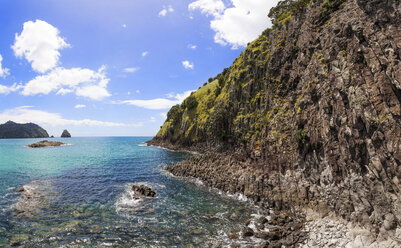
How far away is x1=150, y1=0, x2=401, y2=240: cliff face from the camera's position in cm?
1627

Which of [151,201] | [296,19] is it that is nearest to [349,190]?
[151,201]

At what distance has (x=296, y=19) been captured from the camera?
3559 cm

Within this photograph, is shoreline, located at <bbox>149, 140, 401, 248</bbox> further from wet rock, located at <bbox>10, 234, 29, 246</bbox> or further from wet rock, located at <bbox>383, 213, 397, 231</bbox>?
wet rock, located at <bbox>10, 234, 29, 246</bbox>

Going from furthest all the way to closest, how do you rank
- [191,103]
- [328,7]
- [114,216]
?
[191,103], [328,7], [114,216]

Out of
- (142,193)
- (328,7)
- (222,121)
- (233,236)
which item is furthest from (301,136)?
(222,121)

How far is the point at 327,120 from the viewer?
74.0 ft

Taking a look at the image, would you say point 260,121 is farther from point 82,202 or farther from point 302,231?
point 82,202

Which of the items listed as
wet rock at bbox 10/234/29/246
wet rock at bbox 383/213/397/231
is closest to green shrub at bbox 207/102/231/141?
wet rock at bbox 383/213/397/231

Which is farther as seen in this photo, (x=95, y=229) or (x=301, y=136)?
(x=301, y=136)

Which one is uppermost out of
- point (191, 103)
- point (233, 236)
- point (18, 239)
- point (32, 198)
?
point (191, 103)

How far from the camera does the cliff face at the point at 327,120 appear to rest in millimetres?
16266

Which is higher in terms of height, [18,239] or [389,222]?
[389,222]

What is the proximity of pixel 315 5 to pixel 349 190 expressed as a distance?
2921 cm

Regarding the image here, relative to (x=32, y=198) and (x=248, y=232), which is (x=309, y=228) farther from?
(x=32, y=198)
